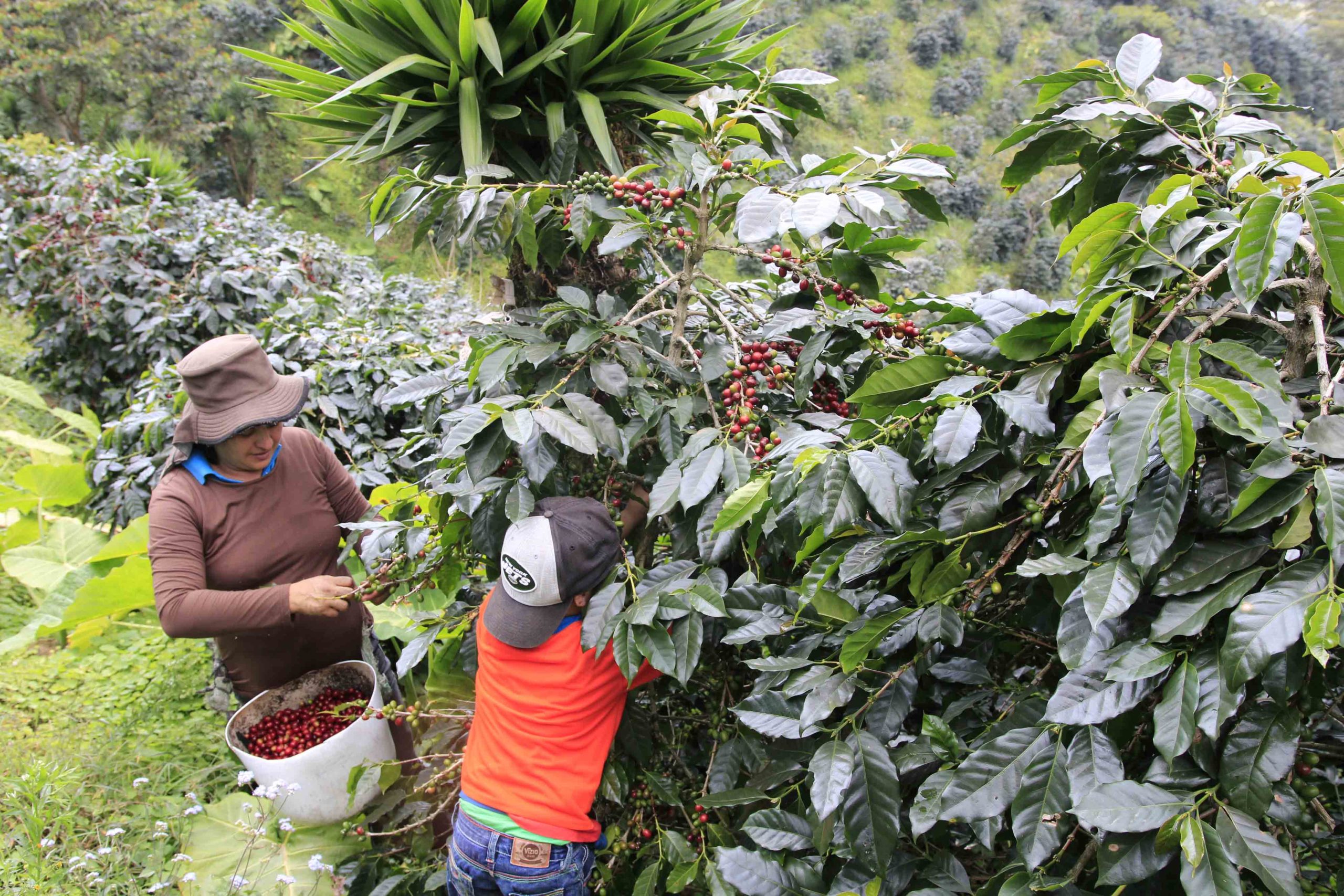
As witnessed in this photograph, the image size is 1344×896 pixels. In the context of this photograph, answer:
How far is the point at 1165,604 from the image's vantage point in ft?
2.87

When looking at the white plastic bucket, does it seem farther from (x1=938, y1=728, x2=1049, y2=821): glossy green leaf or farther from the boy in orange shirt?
(x1=938, y1=728, x2=1049, y2=821): glossy green leaf

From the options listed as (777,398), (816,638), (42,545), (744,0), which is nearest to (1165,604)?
(816,638)

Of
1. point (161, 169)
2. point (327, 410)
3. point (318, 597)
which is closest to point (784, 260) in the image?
point (318, 597)

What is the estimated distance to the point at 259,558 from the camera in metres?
2.17

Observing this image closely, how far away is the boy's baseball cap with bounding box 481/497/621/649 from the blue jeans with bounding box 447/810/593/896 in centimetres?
43

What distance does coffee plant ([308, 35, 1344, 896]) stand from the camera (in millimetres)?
826

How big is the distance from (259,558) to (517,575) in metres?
1.09

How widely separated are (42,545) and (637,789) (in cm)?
311

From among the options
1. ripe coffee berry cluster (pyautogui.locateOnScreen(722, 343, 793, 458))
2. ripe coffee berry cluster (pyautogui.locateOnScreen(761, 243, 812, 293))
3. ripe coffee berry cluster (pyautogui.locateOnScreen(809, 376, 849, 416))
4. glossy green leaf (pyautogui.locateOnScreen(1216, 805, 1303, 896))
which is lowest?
glossy green leaf (pyautogui.locateOnScreen(1216, 805, 1303, 896))

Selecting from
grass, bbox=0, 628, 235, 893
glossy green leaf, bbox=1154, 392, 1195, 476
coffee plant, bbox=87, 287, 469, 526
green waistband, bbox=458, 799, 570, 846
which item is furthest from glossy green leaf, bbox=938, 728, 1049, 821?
coffee plant, bbox=87, 287, 469, 526

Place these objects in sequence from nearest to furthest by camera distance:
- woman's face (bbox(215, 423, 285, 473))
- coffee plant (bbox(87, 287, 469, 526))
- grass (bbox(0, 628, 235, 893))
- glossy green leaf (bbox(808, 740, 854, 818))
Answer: glossy green leaf (bbox(808, 740, 854, 818)) → woman's face (bbox(215, 423, 285, 473)) → grass (bbox(0, 628, 235, 893)) → coffee plant (bbox(87, 287, 469, 526))

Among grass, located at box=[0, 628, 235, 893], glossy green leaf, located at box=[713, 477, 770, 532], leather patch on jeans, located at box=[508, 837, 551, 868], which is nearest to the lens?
glossy green leaf, located at box=[713, 477, 770, 532]

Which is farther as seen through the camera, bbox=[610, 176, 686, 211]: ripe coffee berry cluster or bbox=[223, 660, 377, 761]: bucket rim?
bbox=[223, 660, 377, 761]: bucket rim

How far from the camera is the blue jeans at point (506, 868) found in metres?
1.61
